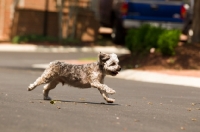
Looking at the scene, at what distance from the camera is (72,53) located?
33.9m

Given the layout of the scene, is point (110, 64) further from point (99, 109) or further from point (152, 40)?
point (152, 40)

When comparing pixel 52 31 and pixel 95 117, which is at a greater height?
pixel 95 117

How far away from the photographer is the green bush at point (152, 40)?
25578 millimetres

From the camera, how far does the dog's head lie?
13.4m

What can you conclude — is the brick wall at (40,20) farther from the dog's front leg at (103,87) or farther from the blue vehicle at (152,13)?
the dog's front leg at (103,87)

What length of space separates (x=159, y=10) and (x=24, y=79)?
12.5 metres

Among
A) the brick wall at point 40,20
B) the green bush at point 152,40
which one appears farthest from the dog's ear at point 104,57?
the brick wall at point 40,20

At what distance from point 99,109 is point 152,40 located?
13.4m

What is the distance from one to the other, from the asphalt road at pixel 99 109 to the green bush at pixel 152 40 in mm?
4920

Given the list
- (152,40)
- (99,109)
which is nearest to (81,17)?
(152,40)

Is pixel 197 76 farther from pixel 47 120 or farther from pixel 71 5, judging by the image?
pixel 71 5

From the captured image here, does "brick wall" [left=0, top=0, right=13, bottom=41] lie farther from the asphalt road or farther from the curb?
the asphalt road

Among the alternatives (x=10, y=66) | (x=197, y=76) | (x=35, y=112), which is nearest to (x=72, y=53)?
(x=10, y=66)

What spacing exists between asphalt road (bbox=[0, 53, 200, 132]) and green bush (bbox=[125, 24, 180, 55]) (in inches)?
194
